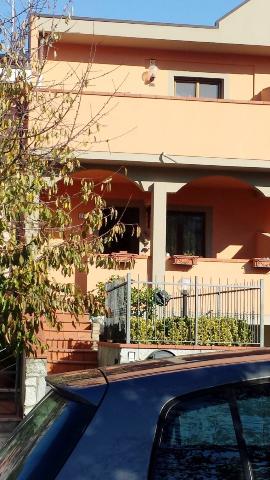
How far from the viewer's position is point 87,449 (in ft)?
8.86

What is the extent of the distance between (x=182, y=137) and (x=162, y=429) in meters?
12.0

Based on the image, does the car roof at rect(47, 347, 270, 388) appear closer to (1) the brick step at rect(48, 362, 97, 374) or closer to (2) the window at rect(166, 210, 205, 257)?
(1) the brick step at rect(48, 362, 97, 374)

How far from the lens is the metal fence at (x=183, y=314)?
1178 cm

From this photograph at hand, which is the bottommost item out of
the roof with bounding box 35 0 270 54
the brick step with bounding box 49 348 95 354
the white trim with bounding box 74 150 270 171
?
the brick step with bounding box 49 348 95 354

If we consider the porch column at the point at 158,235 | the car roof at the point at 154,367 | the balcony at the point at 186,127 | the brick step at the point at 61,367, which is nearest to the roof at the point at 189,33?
the balcony at the point at 186,127

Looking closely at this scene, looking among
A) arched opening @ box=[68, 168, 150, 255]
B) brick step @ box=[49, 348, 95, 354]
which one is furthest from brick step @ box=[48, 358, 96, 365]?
arched opening @ box=[68, 168, 150, 255]

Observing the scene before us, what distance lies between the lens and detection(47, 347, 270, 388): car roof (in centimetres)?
304

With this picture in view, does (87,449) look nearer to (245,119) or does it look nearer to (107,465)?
(107,465)

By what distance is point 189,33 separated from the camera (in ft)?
50.6

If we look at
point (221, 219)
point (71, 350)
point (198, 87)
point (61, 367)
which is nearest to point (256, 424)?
point (61, 367)

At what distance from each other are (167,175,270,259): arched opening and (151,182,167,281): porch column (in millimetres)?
1982

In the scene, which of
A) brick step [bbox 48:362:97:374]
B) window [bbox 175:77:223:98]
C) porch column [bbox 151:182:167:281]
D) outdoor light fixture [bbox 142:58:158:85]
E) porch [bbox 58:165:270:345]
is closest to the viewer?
brick step [bbox 48:362:97:374]

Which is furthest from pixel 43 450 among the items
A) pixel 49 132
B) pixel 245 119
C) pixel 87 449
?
pixel 245 119

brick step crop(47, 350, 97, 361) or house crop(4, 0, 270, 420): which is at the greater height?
house crop(4, 0, 270, 420)
